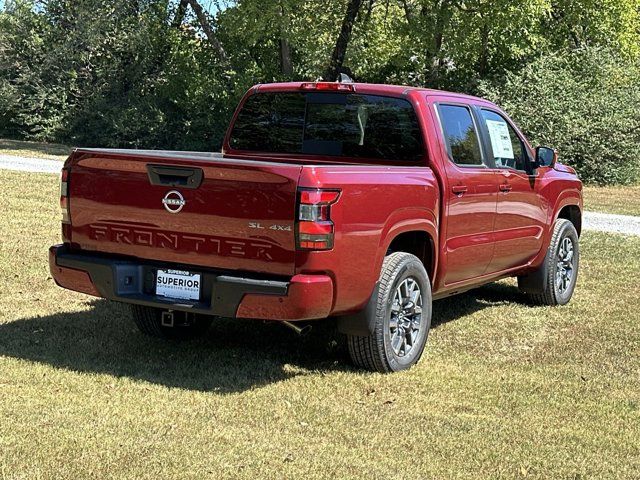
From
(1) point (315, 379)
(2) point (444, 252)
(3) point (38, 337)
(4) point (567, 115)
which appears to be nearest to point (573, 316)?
(2) point (444, 252)

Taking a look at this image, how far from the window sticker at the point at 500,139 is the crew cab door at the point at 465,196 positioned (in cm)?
29

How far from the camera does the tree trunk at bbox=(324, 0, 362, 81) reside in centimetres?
2675

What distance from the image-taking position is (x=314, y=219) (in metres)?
5.28

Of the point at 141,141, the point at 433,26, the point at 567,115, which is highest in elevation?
the point at 433,26

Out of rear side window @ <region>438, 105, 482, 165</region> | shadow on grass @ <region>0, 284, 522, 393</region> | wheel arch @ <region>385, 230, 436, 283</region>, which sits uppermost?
rear side window @ <region>438, 105, 482, 165</region>

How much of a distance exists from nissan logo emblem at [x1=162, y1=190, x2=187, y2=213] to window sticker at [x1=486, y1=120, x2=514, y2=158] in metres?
2.94

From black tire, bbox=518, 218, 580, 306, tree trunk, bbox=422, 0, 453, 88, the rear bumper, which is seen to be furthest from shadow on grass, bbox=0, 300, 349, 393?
tree trunk, bbox=422, 0, 453, 88

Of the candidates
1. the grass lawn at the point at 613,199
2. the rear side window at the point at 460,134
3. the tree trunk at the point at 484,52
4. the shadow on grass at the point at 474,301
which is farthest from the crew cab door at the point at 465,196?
the tree trunk at the point at 484,52

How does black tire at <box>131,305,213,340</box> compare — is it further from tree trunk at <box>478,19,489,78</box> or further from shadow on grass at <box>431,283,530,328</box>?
tree trunk at <box>478,19,489,78</box>

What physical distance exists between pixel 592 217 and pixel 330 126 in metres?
11.3

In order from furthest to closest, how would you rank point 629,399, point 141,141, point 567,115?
point 141,141 < point 567,115 < point 629,399

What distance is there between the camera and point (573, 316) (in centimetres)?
839

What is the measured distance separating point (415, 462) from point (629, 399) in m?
1.93

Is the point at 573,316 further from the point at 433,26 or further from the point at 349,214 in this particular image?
the point at 433,26
